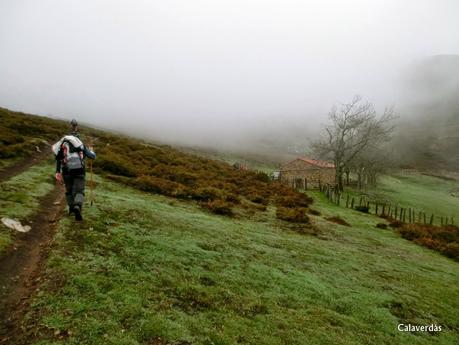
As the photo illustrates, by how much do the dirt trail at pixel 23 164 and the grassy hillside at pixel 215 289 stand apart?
6.20 m

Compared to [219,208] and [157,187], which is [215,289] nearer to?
[219,208]

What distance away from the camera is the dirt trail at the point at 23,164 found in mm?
18019

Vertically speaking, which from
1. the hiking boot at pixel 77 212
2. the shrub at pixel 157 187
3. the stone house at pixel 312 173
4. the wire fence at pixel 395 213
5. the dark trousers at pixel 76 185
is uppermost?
the dark trousers at pixel 76 185

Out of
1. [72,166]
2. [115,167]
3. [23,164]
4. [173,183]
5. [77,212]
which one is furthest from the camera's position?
[115,167]

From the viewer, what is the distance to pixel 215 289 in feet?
28.8

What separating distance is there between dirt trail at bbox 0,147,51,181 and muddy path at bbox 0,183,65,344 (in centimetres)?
759

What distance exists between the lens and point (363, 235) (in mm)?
22438

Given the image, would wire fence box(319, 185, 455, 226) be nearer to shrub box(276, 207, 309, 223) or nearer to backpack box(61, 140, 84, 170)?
shrub box(276, 207, 309, 223)

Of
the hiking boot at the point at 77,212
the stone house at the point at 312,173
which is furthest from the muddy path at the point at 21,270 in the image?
the stone house at the point at 312,173

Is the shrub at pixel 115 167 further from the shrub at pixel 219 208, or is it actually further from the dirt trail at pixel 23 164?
the shrub at pixel 219 208

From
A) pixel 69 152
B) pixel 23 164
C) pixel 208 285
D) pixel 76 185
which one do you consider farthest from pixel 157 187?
pixel 208 285

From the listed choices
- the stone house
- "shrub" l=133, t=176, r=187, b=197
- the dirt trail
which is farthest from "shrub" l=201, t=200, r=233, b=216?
the stone house

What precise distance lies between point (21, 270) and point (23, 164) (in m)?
16.2

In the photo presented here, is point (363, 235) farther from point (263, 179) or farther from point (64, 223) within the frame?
point (263, 179)
